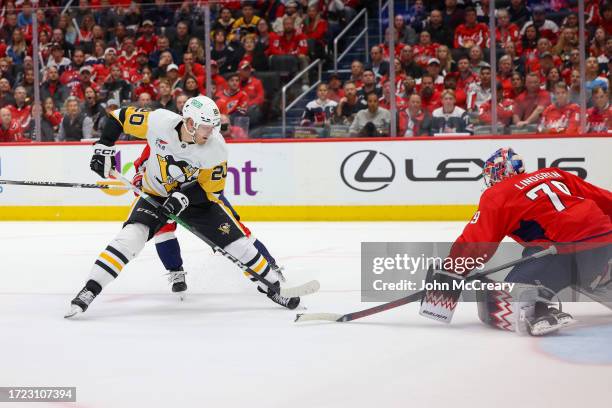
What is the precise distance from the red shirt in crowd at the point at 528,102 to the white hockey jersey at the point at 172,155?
4.58 meters

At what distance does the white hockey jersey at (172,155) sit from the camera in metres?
4.45

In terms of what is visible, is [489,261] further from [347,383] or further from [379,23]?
[379,23]

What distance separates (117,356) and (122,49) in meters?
6.45

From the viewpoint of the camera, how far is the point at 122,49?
30.5 feet

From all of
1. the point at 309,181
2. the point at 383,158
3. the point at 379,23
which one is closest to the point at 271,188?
the point at 309,181

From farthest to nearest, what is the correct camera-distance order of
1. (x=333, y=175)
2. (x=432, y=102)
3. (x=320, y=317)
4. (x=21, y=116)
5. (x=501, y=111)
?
1. (x=21, y=116)
2. (x=333, y=175)
3. (x=432, y=102)
4. (x=501, y=111)
5. (x=320, y=317)

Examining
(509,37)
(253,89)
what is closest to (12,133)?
(253,89)

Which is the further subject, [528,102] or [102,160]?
[528,102]

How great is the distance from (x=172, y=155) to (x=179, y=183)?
154mm

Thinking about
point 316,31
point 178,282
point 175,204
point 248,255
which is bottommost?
point 178,282

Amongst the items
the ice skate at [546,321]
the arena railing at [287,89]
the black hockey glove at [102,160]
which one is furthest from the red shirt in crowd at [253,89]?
the ice skate at [546,321]

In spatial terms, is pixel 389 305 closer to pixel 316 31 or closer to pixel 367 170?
pixel 367 170

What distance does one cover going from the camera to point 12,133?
9406 millimetres

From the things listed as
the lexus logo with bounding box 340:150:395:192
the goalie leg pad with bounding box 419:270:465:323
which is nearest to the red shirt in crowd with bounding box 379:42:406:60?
the lexus logo with bounding box 340:150:395:192
